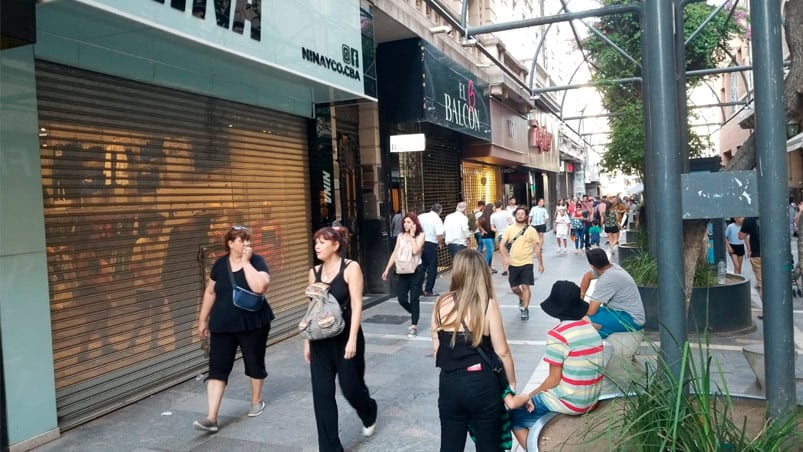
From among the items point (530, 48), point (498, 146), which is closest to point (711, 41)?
point (498, 146)

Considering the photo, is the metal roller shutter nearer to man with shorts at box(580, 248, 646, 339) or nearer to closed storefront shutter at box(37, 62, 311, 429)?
closed storefront shutter at box(37, 62, 311, 429)

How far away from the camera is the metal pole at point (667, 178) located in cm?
335

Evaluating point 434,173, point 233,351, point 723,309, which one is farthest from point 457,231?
point 233,351

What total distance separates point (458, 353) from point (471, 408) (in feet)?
0.94

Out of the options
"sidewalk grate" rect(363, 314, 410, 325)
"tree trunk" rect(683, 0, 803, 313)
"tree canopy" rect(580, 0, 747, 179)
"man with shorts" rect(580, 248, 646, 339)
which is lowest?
"sidewalk grate" rect(363, 314, 410, 325)

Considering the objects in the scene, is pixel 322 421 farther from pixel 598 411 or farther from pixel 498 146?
pixel 498 146

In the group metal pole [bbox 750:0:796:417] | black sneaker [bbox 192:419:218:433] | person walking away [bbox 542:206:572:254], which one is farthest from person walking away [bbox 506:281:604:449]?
person walking away [bbox 542:206:572:254]

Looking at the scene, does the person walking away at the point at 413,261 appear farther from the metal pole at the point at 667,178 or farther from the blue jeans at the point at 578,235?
the blue jeans at the point at 578,235

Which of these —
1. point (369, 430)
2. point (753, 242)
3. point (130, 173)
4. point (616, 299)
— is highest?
point (130, 173)

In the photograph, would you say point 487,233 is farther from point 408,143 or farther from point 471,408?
point 471,408

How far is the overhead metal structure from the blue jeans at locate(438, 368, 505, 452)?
3.10 feet

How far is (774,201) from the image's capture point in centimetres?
312

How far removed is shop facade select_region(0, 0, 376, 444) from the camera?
473 cm

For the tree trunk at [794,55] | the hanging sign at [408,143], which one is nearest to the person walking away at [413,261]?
the hanging sign at [408,143]
